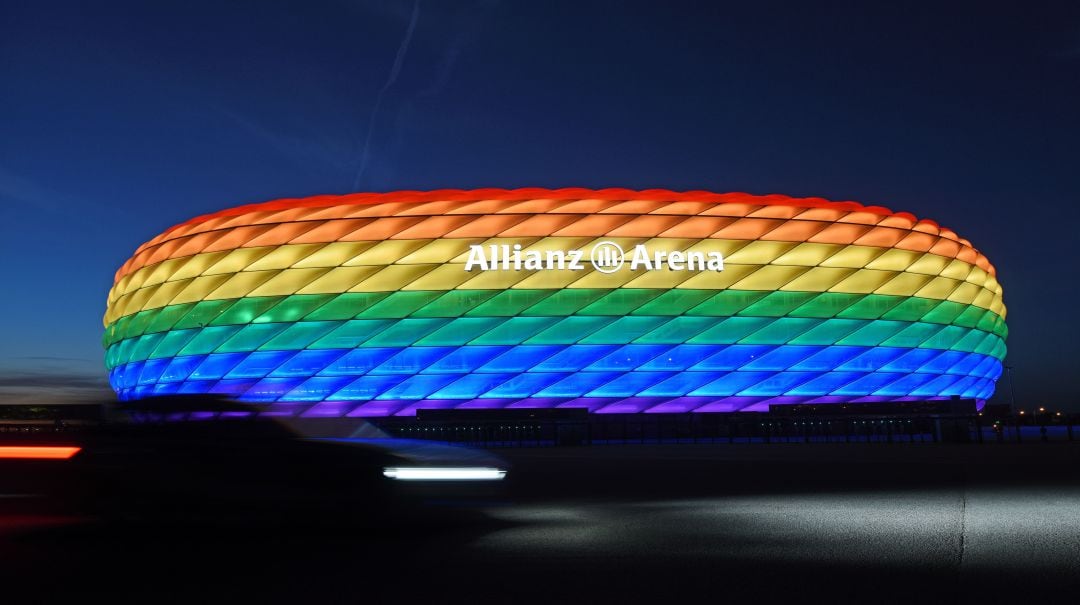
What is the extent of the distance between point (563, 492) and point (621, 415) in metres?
24.7

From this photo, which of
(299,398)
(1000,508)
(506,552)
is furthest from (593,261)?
(506,552)

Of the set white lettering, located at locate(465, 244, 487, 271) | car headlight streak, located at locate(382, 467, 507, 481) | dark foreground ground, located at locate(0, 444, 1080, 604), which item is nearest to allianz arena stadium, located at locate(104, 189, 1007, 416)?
white lettering, located at locate(465, 244, 487, 271)

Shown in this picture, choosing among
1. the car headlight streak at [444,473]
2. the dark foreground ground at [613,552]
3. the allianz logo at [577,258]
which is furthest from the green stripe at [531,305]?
the car headlight streak at [444,473]

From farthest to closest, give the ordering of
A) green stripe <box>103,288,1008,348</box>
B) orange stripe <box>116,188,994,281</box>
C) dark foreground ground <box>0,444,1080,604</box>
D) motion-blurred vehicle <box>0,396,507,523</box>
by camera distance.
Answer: orange stripe <box>116,188,994,281</box> < green stripe <box>103,288,1008,348</box> < motion-blurred vehicle <box>0,396,507,523</box> < dark foreground ground <box>0,444,1080,604</box>

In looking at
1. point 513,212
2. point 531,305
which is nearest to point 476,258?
point 513,212

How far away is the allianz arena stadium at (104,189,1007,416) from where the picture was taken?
34.7m

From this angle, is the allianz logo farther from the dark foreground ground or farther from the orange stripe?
the dark foreground ground

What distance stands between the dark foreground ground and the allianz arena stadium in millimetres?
23338

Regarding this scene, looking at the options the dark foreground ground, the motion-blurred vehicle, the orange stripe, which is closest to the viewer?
the dark foreground ground

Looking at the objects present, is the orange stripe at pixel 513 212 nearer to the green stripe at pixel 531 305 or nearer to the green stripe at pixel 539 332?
the green stripe at pixel 531 305

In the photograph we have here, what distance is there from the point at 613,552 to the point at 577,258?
2806cm

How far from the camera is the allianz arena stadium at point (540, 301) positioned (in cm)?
3466

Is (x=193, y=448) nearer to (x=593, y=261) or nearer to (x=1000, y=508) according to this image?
(x=1000, y=508)

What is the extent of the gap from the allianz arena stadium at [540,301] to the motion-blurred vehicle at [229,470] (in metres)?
26.1
